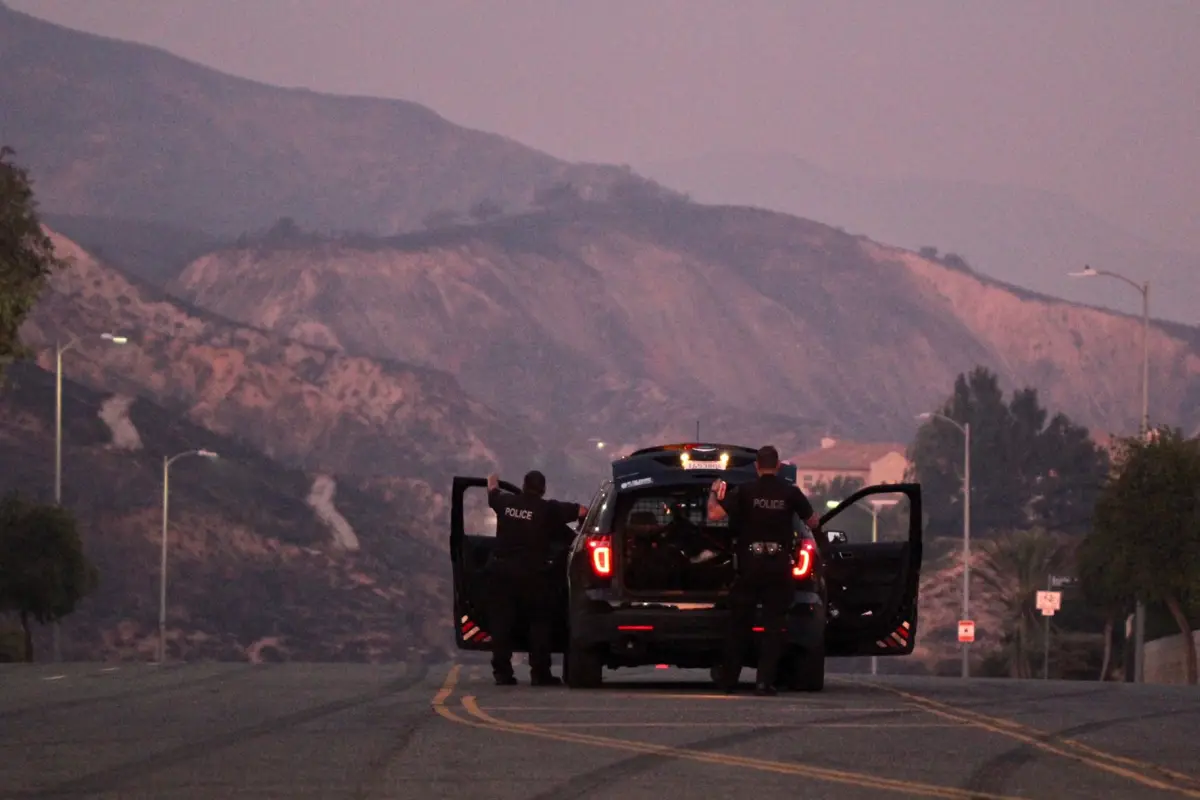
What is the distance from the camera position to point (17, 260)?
40.9 m

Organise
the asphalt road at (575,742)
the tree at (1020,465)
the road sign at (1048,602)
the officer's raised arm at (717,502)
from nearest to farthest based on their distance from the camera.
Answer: the asphalt road at (575,742) < the officer's raised arm at (717,502) < the road sign at (1048,602) < the tree at (1020,465)

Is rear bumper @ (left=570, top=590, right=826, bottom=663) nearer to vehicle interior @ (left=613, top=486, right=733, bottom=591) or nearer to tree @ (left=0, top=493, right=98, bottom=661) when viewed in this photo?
vehicle interior @ (left=613, top=486, right=733, bottom=591)

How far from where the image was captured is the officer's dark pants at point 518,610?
20953 mm

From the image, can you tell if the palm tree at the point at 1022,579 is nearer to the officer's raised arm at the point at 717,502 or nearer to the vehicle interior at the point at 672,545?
the vehicle interior at the point at 672,545

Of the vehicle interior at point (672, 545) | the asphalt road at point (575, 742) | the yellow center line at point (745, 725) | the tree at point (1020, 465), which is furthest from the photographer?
the tree at point (1020, 465)

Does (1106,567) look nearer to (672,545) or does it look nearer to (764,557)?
(672,545)

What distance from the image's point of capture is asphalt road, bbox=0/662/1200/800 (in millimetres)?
11477

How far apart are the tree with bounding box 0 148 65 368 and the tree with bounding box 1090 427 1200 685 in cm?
2798

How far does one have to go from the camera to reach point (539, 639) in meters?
21.3

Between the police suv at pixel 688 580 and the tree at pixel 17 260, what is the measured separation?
20.7 meters

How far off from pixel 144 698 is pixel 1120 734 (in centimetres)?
772

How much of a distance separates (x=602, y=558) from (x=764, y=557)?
58.8 inches

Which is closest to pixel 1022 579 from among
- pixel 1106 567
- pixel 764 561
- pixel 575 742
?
pixel 1106 567

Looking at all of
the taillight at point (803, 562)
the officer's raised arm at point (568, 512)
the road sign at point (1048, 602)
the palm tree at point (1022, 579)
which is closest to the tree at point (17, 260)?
the officer's raised arm at point (568, 512)
